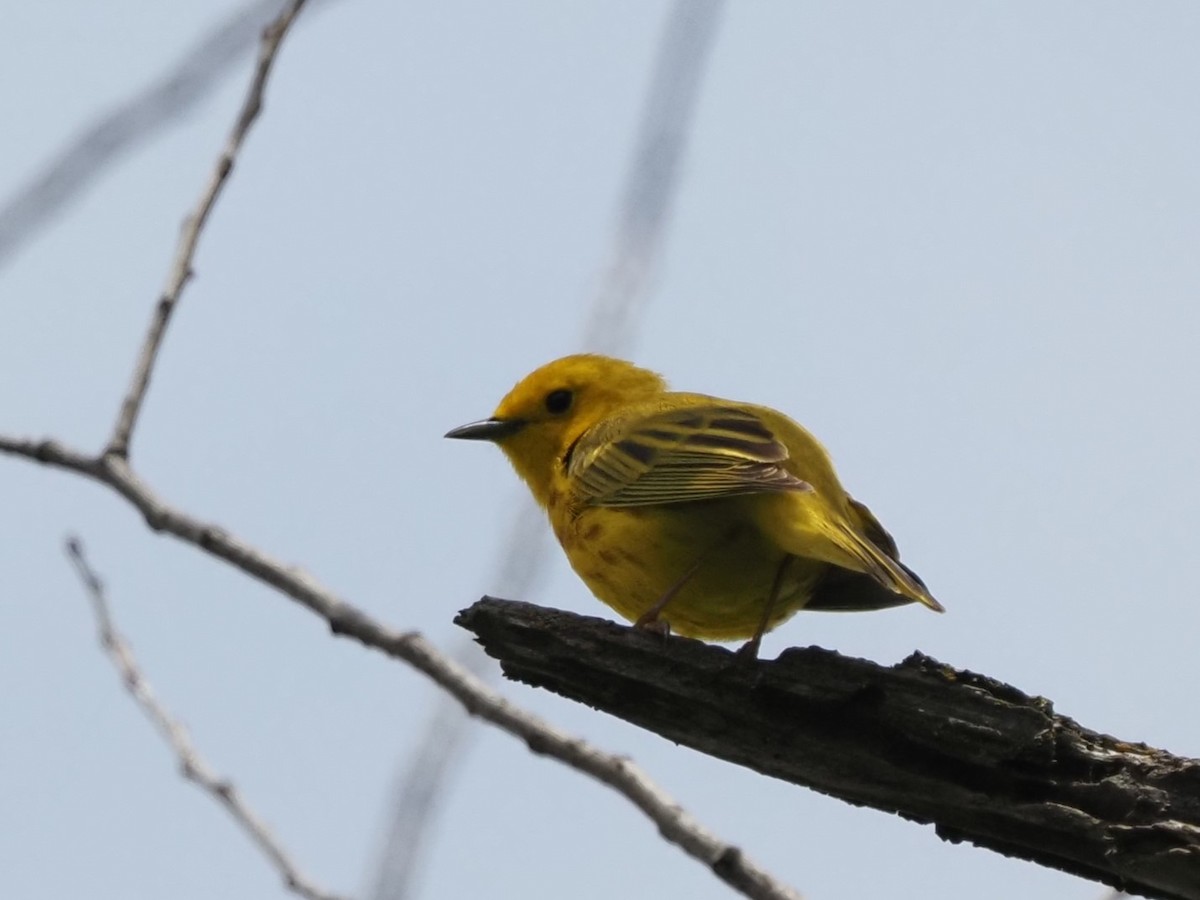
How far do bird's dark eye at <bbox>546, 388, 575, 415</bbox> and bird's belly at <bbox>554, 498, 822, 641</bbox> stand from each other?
130cm

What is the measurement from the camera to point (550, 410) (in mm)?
5914

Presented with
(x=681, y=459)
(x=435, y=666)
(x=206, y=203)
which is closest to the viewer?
(x=435, y=666)

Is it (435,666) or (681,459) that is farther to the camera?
(681,459)

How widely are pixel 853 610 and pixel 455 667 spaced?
1.94m

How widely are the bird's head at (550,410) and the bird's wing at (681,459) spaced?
19.6 inches

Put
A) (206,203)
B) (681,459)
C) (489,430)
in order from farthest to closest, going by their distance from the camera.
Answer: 1. (489,430)
2. (681,459)
3. (206,203)

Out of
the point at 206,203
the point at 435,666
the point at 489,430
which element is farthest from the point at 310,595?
the point at 489,430

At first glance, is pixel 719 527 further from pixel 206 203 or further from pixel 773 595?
pixel 206 203

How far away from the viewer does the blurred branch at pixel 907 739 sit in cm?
306

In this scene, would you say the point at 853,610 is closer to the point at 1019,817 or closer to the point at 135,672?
the point at 1019,817

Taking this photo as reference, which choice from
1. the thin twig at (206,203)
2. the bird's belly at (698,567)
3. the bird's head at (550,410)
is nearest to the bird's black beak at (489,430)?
the bird's head at (550,410)

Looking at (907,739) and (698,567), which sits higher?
(698,567)

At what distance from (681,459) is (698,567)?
1.34ft

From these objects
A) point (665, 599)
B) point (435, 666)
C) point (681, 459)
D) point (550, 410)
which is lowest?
point (435, 666)
